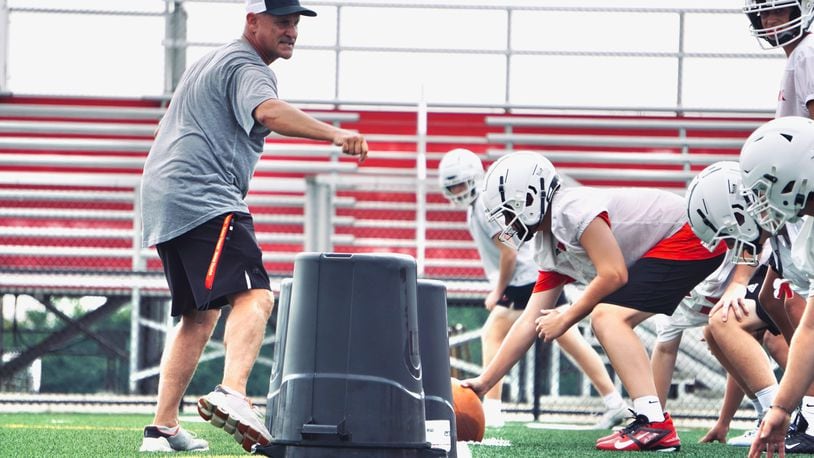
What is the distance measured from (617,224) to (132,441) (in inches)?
94.7

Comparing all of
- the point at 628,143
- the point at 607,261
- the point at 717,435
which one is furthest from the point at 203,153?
the point at 628,143

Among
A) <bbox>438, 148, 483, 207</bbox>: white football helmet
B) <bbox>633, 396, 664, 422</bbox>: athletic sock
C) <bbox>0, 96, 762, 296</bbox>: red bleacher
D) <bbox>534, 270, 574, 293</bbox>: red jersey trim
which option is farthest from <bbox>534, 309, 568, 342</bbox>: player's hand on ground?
<bbox>0, 96, 762, 296</bbox>: red bleacher

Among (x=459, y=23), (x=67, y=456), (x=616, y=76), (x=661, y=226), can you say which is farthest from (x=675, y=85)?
(x=67, y=456)

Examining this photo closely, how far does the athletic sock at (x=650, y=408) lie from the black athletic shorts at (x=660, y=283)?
0.43 metres

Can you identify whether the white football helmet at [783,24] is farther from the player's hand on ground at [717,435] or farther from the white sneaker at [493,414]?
the white sneaker at [493,414]

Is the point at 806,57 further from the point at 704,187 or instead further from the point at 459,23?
the point at 459,23

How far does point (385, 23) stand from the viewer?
43.9 ft

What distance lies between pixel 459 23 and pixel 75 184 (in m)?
4.19

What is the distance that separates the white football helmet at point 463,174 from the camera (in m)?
8.64

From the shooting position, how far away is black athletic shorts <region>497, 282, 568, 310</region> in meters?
8.40

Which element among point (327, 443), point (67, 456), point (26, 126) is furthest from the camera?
point (26, 126)

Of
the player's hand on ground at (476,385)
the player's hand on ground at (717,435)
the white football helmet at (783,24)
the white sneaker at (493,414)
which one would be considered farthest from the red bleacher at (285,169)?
the white football helmet at (783,24)

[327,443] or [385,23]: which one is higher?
[385,23]

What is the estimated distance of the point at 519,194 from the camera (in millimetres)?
5438
